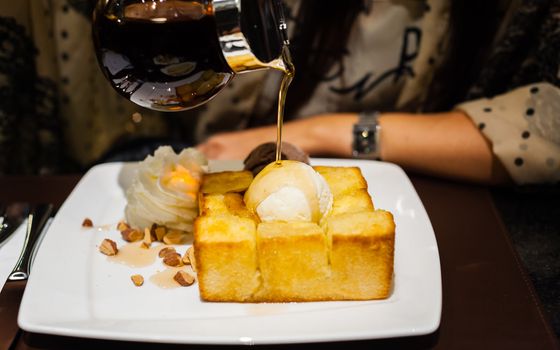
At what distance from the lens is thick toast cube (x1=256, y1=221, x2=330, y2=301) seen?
3.12 ft

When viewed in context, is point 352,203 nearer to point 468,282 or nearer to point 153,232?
point 468,282

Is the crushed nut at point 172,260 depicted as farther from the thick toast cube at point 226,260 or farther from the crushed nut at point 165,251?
the thick toast cube at point 226,260

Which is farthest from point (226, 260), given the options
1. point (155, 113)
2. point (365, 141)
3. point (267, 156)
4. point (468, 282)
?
point (155, 113)

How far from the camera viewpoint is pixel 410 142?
154 cm

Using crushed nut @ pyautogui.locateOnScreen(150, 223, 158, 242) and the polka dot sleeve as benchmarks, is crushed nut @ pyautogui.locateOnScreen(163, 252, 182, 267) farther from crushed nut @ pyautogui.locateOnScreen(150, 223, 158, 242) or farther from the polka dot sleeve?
the polka dot sleeve

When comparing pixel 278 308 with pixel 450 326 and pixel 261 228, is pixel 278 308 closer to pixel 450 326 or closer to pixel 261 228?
pixel 261 228

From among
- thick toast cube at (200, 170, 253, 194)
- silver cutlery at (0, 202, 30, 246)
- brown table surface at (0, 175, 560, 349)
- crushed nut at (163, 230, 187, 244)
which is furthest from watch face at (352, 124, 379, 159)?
silver cutlery at (0, 202, 30, 246)

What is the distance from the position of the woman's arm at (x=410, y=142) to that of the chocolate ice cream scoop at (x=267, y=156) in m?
0.35

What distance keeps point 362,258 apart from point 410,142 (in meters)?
0.65

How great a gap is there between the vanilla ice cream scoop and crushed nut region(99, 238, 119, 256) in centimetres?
28

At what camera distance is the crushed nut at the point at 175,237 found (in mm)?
1173

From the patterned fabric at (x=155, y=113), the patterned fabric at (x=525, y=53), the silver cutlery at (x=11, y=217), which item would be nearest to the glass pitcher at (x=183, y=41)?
the silver cutlery at (x=11, y=217)

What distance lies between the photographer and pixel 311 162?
4.60ft

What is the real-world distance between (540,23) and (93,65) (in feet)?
4.43
